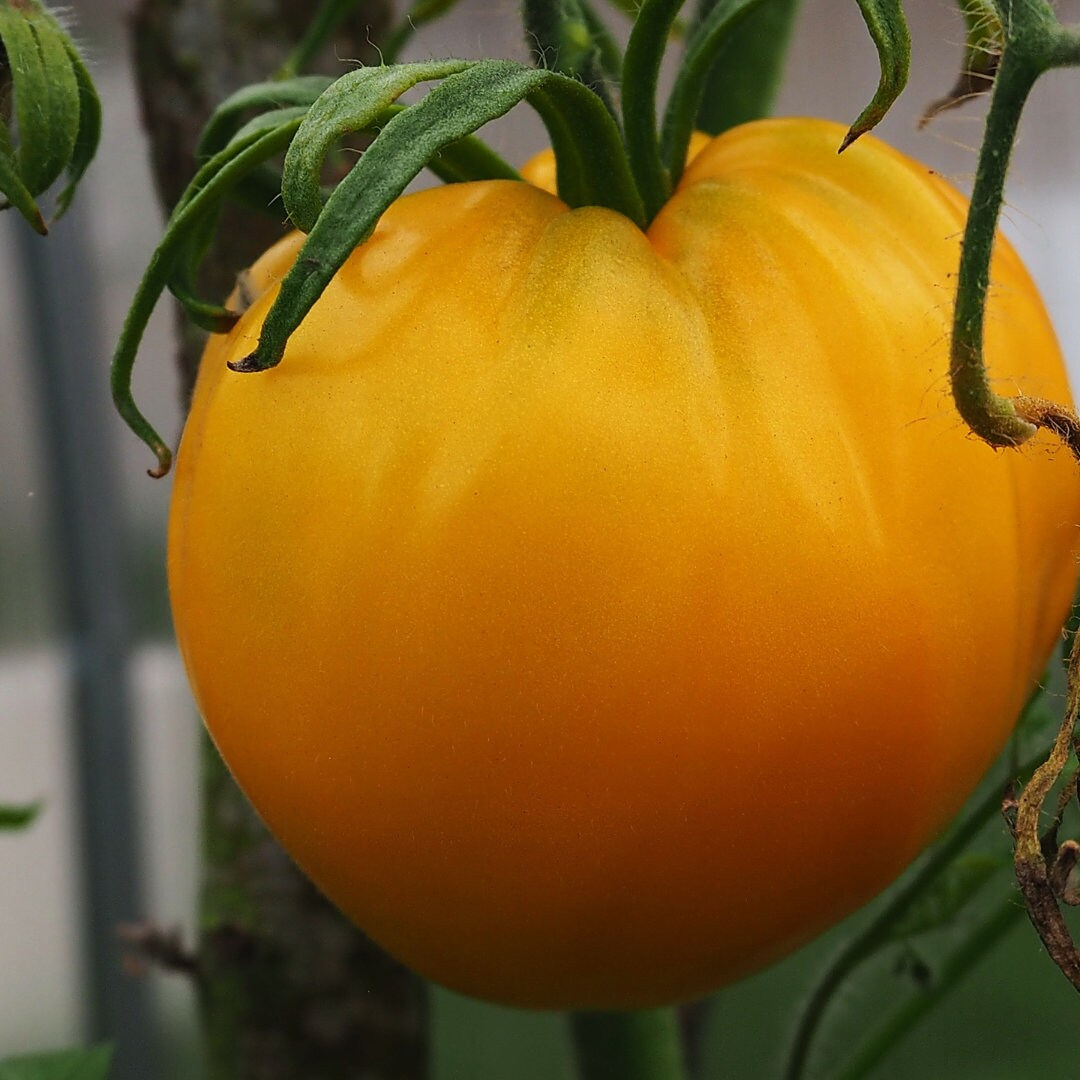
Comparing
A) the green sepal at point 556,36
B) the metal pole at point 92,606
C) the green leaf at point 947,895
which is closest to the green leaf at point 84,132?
the green sepal at point 556,36

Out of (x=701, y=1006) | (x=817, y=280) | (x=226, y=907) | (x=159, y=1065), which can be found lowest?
(x=159, y=1065)

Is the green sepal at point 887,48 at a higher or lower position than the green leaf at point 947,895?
higher

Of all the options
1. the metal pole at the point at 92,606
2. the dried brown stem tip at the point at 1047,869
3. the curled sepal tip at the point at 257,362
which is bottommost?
the metal pole at the point at 92,606

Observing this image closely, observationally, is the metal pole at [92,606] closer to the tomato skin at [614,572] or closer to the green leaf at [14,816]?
the green leaf at [14,816]

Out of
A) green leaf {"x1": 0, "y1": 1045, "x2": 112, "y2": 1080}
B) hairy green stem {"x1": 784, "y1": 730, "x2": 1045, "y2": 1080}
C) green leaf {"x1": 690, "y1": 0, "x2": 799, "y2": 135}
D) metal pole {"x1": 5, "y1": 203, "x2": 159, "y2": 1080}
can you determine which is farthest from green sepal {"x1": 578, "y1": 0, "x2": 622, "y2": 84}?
metal pole {"x1": 5, "y1": 203, "x2": 159, "y2": 1080}

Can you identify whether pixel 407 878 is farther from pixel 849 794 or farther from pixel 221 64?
pixel 221 64

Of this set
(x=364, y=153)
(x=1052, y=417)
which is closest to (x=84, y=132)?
(x=364, y=153)

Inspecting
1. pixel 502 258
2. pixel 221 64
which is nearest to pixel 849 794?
pixel 502 258
